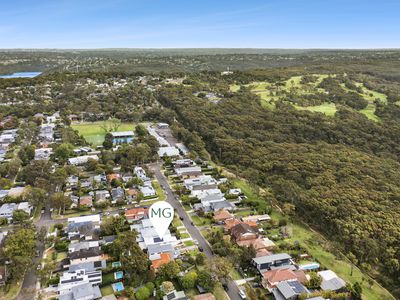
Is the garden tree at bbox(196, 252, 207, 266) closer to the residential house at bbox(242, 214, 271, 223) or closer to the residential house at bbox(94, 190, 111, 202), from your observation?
the residential house at bbox(242, 214, 271, 223)

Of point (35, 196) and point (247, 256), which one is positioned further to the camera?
point (35, 196)

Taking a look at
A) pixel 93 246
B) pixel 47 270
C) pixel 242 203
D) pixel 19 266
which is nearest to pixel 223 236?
pixel 242 203

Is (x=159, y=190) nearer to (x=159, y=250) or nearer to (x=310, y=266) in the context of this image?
(x=159, y=250)

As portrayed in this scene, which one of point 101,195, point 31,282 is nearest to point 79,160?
point 101,195

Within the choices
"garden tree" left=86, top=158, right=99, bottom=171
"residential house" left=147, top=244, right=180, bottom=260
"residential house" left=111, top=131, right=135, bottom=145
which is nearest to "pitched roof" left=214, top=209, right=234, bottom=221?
"residential house" left=147, top=244, right=180, bottom=260

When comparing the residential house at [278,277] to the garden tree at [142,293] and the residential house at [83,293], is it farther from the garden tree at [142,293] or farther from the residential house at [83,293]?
the residential house at [83,293]

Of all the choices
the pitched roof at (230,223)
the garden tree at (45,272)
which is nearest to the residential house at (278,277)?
the pitched roof at (230,223)

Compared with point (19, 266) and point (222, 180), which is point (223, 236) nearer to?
point (222, 180)
